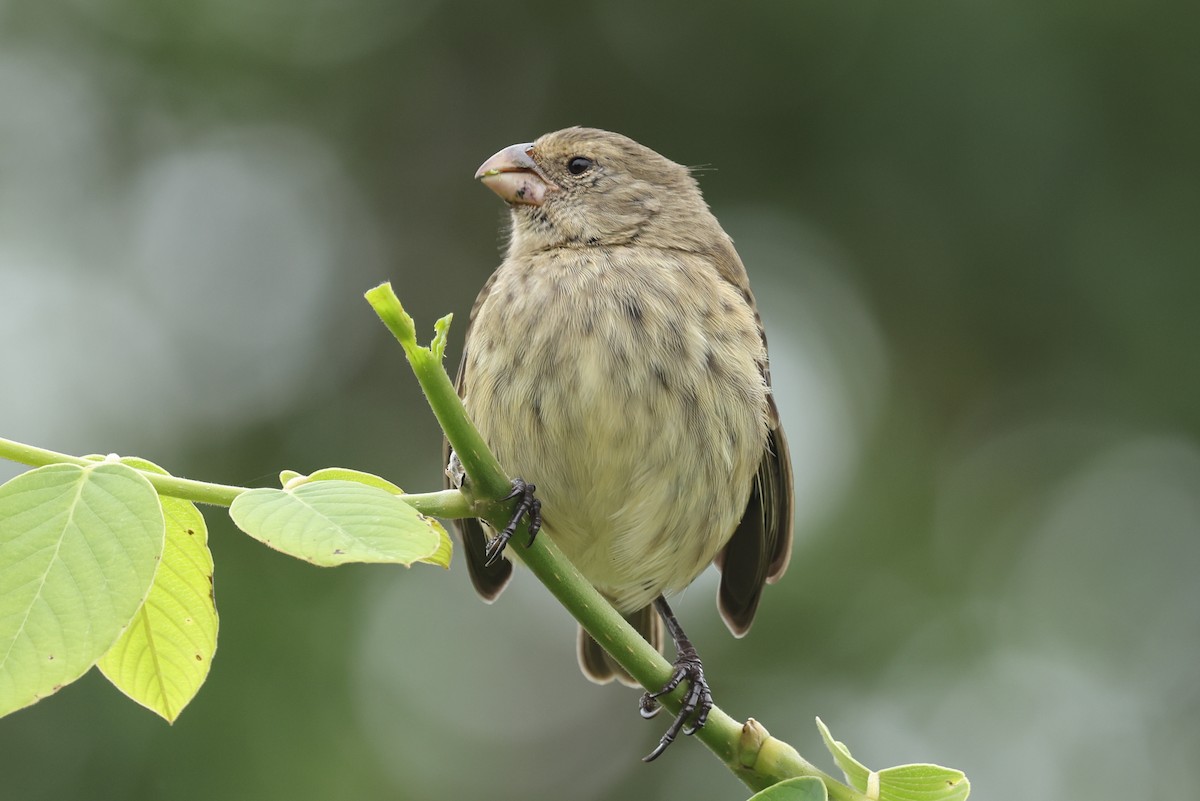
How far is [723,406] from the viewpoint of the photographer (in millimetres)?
3391

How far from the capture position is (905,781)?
5.38 feet

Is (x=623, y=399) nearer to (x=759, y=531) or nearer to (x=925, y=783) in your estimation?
(x=759, y=531)

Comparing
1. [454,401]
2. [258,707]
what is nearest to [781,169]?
[258,707]

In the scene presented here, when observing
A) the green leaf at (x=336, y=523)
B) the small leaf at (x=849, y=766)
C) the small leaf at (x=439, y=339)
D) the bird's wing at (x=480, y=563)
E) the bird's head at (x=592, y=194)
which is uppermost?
the small leaf at (x=439, y=339)

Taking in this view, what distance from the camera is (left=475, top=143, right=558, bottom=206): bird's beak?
4.11m

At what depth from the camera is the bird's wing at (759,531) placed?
3928 mm

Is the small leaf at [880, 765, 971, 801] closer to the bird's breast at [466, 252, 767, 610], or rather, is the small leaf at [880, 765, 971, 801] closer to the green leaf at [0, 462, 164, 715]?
the green leaf at [0, 462, 164, 715]

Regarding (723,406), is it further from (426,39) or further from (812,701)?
(426,39)

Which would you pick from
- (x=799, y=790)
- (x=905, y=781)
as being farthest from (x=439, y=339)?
(x=905, y=781)

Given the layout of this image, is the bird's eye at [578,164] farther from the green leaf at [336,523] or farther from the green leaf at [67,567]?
the green leaf at [67,567]

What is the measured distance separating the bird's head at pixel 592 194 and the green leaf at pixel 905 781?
2404 mm

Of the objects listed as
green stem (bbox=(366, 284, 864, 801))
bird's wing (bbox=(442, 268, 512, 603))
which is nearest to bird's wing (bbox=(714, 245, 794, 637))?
bird's wing (bbox=(442, 268, 512, 603))

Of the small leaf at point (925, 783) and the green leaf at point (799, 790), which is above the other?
the green leaf at point (799, 790)

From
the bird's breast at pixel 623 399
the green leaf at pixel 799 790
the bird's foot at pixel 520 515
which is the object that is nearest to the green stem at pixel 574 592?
the bird's foot at pixel 520 515
